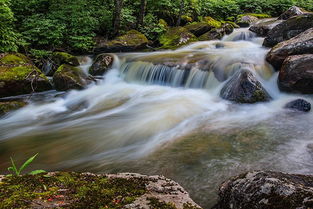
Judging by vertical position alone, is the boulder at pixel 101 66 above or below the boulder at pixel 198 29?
below

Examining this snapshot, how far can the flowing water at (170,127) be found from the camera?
14.1ft

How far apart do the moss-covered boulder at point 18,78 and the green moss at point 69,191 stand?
24.9 feet

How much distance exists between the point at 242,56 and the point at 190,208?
Answer: 8874mm

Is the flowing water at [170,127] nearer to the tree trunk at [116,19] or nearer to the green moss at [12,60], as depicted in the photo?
the green moss at [12,60]

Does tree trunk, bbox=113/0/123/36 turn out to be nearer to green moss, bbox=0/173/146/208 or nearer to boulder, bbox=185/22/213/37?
boulder, bbox=185/22/213/37

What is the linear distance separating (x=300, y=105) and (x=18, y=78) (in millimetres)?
8827

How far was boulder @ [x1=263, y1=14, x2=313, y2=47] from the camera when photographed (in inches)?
400

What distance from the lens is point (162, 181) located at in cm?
228

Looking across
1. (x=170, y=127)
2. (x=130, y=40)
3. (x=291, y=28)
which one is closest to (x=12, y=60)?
(x=130, y=40)

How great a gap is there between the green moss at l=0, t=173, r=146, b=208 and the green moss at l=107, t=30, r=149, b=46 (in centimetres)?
1178

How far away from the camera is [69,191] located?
72.9 inches

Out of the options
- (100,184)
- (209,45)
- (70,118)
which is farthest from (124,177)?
(209,45)

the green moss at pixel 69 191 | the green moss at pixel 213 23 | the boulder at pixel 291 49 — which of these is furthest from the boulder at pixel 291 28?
the green moss at pixel 69 191

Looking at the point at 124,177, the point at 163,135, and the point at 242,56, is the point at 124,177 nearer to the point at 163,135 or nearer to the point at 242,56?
the point at 163,135
